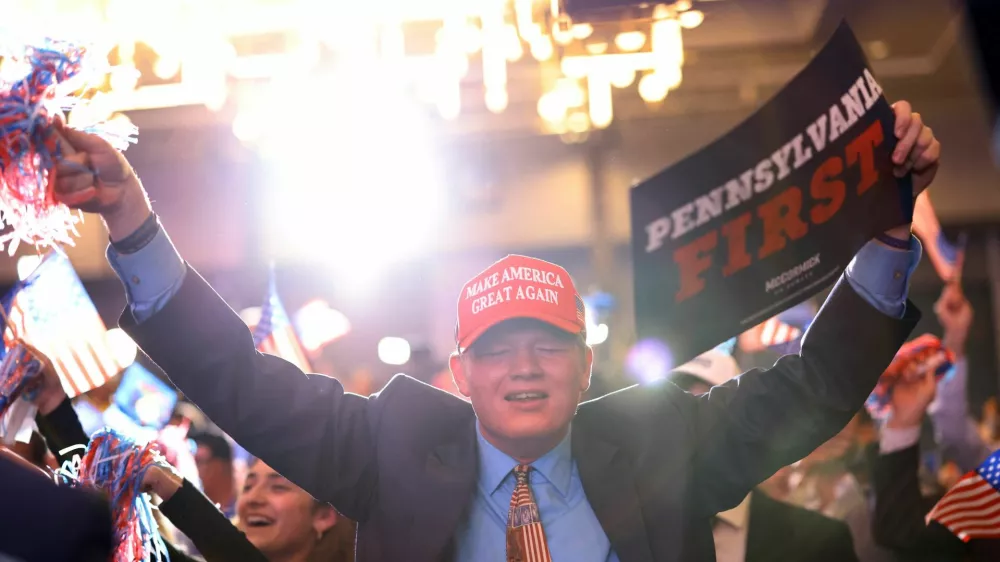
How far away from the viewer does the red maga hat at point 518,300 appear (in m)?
2.21

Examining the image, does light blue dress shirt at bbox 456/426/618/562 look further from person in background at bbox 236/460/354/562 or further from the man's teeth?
person in background at bbox 236/460/354/562

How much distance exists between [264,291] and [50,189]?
10689 millimetres

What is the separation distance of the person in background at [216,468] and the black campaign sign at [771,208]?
219 cm

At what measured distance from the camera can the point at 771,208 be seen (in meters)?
2.84

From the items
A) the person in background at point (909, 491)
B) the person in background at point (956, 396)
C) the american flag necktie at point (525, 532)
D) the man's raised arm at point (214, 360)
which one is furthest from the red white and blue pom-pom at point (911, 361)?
the man's raised arm at point (214, 360)

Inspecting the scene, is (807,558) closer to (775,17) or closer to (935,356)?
(935,356)

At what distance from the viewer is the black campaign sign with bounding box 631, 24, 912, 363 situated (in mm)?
2387

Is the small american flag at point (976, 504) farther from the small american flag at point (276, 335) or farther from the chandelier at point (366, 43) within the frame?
the chandelier at point (366, 43)

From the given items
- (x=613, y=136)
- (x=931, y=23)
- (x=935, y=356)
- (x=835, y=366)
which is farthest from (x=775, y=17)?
(x=835, y=366)

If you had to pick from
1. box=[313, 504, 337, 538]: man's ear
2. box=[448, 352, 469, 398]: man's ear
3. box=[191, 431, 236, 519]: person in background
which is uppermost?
box=[448, 352, 469, 398]: man's ear

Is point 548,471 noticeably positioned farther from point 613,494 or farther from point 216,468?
point 216,468

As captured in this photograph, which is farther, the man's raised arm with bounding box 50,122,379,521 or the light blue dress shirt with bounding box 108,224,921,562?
the light blue dress shirt with bounding box 108,224,921,562

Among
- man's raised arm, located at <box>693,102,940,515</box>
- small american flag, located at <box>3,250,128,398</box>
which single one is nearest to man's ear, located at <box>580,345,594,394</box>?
man's raised arm, located at <box>693,102,940,515</box>

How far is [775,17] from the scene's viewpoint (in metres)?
9.38
